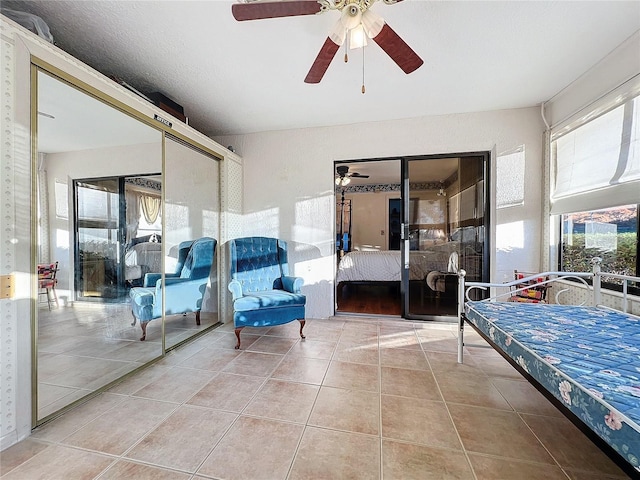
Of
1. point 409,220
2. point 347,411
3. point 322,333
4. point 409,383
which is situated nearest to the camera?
point 347,411

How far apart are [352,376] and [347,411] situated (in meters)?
0.42

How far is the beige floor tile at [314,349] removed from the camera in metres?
2.38

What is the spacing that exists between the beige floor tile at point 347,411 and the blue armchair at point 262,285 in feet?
3.19

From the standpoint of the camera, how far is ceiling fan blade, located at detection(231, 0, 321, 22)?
49.8 inches

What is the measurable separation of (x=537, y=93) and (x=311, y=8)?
9.00ft

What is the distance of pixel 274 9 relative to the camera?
50.8 inches

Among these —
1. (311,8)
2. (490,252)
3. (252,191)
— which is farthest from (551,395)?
(252,191)

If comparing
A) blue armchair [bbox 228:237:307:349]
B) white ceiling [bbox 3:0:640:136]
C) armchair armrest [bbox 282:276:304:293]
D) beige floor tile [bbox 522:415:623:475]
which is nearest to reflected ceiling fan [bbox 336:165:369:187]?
white ceiling [bbox 3:0:640:136]

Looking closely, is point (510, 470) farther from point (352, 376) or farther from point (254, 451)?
point (254, 451)

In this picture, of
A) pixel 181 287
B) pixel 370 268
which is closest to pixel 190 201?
pixel 181 287

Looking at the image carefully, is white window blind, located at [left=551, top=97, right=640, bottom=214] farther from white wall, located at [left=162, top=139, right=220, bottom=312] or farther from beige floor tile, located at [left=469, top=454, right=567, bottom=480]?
white wall, located at [left=162, top=139, right=220, bottom=312]

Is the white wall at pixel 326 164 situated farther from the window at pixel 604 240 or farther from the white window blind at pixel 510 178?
the window at pixel 604 240

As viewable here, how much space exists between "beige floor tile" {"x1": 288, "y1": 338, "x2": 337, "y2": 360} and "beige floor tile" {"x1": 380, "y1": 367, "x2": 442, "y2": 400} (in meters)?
0.55

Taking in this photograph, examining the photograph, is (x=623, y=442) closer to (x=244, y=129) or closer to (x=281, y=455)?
(x=281, y=455)
